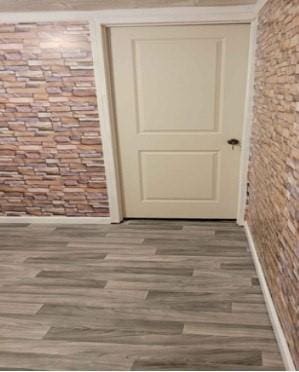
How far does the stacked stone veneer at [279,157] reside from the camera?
4.77 ft

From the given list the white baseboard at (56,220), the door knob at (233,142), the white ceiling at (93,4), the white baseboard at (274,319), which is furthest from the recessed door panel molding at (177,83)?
the white baseboard at (274,319)

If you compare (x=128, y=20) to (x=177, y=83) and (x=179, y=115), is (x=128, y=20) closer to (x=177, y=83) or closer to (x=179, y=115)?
(x=177, y=83)

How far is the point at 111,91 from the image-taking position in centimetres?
277

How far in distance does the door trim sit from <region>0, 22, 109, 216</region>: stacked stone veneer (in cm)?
7

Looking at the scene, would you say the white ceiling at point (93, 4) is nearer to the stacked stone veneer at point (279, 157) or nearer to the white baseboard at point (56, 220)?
the stacked stone veneer at point (279, 157)

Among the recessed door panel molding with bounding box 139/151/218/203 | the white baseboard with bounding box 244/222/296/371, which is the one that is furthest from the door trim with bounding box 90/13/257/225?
the white baseboard with bounding box 244/222/296/371

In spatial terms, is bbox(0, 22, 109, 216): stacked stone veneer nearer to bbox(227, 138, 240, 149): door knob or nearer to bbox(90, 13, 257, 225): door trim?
bbox(90, 13, 257, 225): door trim

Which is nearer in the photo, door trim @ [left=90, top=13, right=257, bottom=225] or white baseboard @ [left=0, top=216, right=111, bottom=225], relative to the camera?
door trim @ [left=90, top=13, right=257, bottom=225]

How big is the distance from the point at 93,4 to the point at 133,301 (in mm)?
2154

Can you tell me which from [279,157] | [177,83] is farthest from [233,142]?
[279,157]

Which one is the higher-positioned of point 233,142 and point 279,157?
point 279,157

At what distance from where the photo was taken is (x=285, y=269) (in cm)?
159

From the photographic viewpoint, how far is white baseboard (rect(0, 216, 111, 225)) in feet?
10.2

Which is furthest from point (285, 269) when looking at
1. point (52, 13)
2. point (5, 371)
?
point (52, 13)
